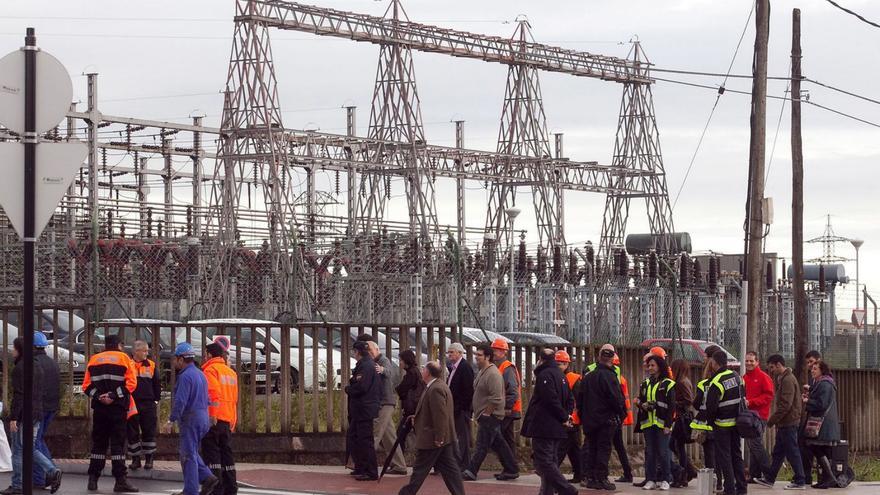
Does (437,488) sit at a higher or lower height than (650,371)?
lower

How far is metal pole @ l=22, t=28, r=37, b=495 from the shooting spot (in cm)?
853

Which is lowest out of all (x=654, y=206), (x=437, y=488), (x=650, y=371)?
(x=437, y=488)

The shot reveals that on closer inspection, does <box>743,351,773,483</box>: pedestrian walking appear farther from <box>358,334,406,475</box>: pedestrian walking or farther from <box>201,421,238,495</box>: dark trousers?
<box>201,421,238,495</box>: dark trousers

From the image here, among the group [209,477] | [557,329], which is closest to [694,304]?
[557,329]

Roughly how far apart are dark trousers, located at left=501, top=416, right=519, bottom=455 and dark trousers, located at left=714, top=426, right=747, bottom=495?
104 inches

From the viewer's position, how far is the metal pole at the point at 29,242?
8531 mm

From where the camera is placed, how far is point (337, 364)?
26.6 meters

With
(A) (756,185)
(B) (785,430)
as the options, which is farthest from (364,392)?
(A) (756,185)

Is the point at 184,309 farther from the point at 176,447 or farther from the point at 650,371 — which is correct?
the point at 650,371

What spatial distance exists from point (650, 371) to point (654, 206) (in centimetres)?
3765

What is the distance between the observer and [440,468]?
14.8 metres

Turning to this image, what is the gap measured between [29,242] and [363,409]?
8958mm

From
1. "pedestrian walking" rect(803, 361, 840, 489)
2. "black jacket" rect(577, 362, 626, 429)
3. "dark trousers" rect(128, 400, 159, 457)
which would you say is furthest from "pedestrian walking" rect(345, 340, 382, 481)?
"pedestrian walking" rect(803, 361, 840, 489)

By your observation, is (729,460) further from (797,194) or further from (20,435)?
(797,194)
